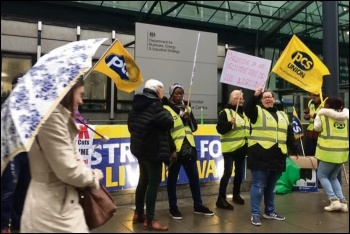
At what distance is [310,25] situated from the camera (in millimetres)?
12867

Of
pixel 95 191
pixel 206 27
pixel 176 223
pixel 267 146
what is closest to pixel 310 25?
pixel 206 27

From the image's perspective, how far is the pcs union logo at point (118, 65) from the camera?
5.10m

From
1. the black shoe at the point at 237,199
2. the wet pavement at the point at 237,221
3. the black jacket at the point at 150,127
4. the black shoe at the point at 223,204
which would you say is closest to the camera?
the black jacket at the point at 150,127

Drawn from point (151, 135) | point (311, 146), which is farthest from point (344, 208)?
point (151, 135)

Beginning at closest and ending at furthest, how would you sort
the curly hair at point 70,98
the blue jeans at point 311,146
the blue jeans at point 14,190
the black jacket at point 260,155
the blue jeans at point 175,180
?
1. the curly hair at point 70,98
2. the blue jeans at point 14,190
3. the black jacket at point 260,155
4. the blue jeans at point 175,180
5. the blue jeans at point 311,146

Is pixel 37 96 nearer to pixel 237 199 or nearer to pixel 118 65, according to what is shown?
pixel 118 65

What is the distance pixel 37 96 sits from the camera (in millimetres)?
2264

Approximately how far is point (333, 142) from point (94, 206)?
4.32m

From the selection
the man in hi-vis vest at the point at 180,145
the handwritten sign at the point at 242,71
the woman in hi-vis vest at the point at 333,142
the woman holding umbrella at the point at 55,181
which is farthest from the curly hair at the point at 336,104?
the woman holding umbrella at the point at 55,181

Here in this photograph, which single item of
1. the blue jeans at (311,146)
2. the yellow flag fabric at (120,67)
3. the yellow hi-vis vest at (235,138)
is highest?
the yellow flag fabric at (120,67)

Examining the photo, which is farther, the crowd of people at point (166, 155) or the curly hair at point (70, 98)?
the curly hair at point (70, 98)

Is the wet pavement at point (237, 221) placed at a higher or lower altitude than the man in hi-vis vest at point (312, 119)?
lower

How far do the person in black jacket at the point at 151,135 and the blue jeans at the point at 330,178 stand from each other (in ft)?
8.40

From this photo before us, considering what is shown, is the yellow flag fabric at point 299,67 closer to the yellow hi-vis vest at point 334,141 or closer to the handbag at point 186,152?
the yellow hi-vis vest at point 334,141
